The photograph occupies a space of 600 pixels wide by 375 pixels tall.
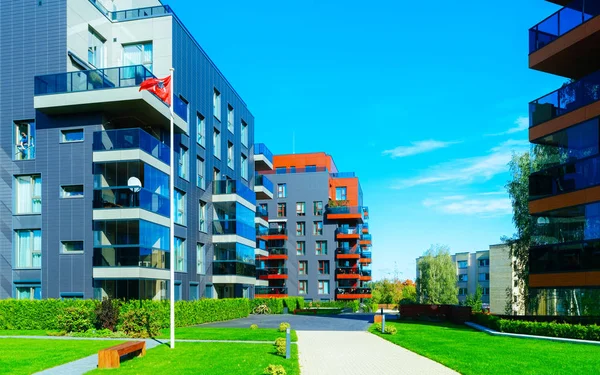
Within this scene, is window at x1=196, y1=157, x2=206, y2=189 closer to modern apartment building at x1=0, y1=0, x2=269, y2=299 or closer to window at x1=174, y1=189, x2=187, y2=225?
window at x1=174, y1=189, x2=187, y2=225

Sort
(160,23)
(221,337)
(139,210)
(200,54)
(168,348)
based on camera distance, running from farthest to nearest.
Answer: (200,54), (160,23), (139,210), (221,337), (168,348)

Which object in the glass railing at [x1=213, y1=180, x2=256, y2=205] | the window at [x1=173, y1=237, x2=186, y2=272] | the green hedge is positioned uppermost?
the glass railing at [x1=213, y1=180, x2=256, y2=205]

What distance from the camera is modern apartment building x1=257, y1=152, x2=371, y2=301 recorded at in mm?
72250

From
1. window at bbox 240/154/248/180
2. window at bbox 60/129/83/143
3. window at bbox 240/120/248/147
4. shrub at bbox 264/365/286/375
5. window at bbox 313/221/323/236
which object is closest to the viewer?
shrub at bbox 264/365/286/375

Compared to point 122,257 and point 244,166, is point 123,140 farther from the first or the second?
point 244,166

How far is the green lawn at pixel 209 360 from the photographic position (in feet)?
47.4

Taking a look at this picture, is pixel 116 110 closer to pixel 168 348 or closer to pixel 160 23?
pixel 160 23

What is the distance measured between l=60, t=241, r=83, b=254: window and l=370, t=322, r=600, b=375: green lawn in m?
15.4

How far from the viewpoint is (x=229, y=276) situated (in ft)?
134

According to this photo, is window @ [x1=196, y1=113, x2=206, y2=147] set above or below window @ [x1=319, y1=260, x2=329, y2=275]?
above

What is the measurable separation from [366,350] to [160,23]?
2311 centimetres

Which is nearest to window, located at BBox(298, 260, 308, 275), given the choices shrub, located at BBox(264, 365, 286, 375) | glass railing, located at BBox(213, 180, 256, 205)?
glass railing, located at BBox(213, 180, 256, 205)

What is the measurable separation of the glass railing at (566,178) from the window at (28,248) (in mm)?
23837

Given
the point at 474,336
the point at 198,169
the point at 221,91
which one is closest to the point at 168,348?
the point at 474,336
